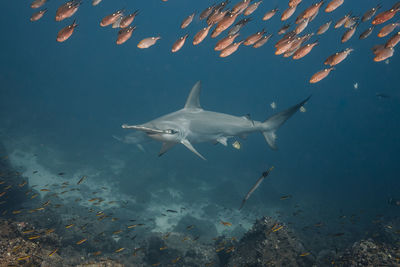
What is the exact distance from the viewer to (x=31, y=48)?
14938 centimetres

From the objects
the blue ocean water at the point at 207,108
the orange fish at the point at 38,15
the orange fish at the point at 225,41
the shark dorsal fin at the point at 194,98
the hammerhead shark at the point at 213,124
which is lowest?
the blue ocean water at the point at 207,108

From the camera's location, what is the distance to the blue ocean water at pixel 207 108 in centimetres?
2388

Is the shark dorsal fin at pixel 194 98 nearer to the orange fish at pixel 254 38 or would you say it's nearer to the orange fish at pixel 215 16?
the orange fish at pixel 254 38

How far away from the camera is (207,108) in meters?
68.4

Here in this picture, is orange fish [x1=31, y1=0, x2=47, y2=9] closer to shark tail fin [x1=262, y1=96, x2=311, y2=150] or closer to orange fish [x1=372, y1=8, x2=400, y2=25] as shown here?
shark tail fin [x1=262, y1=96, x2=311, y2=150]

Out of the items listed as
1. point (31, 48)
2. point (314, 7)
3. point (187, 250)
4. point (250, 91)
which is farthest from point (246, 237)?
point (31, 48)

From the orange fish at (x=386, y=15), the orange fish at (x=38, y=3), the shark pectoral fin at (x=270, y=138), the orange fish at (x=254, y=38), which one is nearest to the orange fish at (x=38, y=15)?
the orange fish at (x=38, y=3)

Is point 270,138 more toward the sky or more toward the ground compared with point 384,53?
more toward the ground

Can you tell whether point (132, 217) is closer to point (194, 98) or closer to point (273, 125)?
point (194, 98)

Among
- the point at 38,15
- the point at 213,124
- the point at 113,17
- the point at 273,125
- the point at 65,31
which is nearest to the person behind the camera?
the point at 65,31

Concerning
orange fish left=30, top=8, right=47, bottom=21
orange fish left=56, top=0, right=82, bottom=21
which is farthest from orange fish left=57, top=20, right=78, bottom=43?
orange fish left=30, top=8, right=47, bottom=21

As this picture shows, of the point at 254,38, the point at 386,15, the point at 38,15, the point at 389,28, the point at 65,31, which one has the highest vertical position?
the point at 38,15

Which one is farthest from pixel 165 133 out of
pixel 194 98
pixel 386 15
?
pixel 386 15

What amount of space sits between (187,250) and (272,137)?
5.12 m
